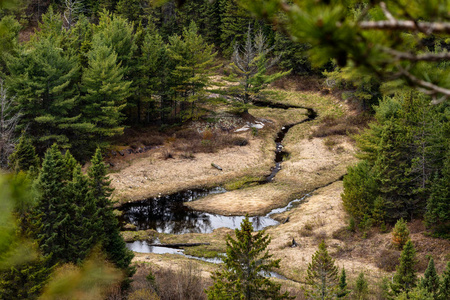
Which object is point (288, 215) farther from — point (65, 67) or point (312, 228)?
point (65, 67)

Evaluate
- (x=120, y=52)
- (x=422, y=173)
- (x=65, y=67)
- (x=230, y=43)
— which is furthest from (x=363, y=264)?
(x=230, y=43)

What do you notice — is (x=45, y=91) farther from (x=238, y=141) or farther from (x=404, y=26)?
(x=404, y=26)

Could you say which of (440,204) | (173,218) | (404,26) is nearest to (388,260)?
(440,204)

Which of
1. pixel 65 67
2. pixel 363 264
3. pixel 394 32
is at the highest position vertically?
pixel 65 67

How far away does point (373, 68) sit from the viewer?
247cm

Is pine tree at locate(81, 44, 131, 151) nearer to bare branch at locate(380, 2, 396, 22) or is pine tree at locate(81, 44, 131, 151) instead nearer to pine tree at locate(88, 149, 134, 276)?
pine tree at locate(88, 149, 134, 276)

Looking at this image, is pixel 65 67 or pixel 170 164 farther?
pixel 170 164

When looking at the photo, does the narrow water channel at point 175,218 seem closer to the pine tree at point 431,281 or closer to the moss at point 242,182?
the moss at point 242,182

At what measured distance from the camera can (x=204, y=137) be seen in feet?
117

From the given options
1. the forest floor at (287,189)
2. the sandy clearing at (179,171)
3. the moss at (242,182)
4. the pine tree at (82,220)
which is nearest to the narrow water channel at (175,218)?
the forest floor at (287,189)

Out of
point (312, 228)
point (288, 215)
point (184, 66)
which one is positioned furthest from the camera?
point (184, 66)

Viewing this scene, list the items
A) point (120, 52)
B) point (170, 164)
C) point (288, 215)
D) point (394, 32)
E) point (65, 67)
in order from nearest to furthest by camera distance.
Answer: point (394, 32) < point (288, 215) < point (65, 67) < point (170, 164) < point (120, 52)

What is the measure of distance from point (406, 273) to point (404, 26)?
42.8 feet

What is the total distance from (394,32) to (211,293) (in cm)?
926
